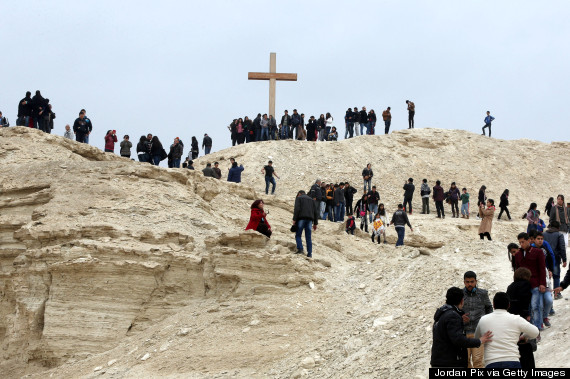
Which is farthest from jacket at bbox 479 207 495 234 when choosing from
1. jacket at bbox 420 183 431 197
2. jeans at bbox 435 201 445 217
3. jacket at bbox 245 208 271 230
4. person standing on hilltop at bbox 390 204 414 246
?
jacket at bbox 420 183 431 197

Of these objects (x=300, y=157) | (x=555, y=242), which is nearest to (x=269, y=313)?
(x=555, y=242)

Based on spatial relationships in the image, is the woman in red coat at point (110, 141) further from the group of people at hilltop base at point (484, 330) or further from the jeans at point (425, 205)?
the group of people at hilltop base at point (484, 330)

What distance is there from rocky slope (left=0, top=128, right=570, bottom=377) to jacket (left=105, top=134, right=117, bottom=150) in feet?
18.5

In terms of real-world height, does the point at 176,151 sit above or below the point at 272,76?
below

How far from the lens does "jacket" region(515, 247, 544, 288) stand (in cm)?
1094

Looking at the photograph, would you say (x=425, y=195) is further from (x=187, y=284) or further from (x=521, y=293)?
(x=521, y=293)

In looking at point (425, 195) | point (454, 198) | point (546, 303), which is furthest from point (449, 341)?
point (425, 195)

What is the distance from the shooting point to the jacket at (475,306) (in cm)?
922

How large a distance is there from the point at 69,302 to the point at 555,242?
29.6ft

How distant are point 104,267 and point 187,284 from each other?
1.64 meters

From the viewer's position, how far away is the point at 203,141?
1444 inches

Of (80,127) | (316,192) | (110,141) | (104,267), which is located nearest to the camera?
(104,267)

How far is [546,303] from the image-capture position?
37.6 ft

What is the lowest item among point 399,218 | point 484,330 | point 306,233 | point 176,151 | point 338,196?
point 484,330
